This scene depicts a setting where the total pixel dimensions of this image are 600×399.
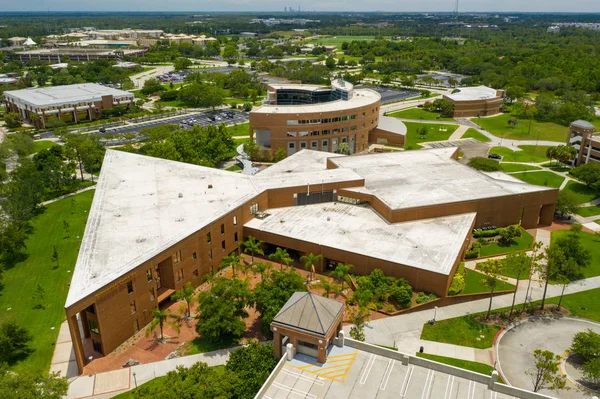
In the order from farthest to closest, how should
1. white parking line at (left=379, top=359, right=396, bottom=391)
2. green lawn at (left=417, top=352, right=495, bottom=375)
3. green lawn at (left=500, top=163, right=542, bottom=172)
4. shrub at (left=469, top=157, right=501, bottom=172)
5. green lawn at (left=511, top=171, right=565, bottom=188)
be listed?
green lawn at (left=500, top=163, right=542, bottom=172) < green lawn at (left=511, top=171, right=565, bottom=188) < shrub at (left=469, top=157, right=501, bottom=172) < green lawn at (left=417, top=352, right=495, bottom=375) < white parking line at (left=379, top=359, right=396, bottom=391)

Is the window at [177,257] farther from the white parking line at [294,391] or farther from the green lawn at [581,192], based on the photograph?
the green lawn at [581,192]

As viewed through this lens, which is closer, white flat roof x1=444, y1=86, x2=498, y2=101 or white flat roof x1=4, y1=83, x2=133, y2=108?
white flat roof x1=4, y1=83, x2=133, y2=108

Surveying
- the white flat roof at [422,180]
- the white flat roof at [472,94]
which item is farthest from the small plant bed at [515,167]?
the white flat roof at [472,94]

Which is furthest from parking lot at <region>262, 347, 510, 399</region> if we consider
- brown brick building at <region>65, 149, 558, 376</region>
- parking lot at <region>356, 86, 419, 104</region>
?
parking lot at <region>356, 86, 419, 104</region>

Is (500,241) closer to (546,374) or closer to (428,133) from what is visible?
(546,374)

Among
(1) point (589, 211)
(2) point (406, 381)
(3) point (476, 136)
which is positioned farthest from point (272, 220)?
(3) point (476, 136)

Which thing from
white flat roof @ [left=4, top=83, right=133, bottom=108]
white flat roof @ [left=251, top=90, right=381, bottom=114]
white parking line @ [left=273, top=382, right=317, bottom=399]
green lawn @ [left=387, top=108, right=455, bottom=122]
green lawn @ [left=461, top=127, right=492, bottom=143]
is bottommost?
green lawn @ [left=461, top=127, right=492, bottom=143]

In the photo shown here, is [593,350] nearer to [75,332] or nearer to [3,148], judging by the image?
[75,332]

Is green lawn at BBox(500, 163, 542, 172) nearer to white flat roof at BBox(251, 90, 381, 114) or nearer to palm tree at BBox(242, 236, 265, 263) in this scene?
white flat roof at BBox(251, 90, 381, 114)
